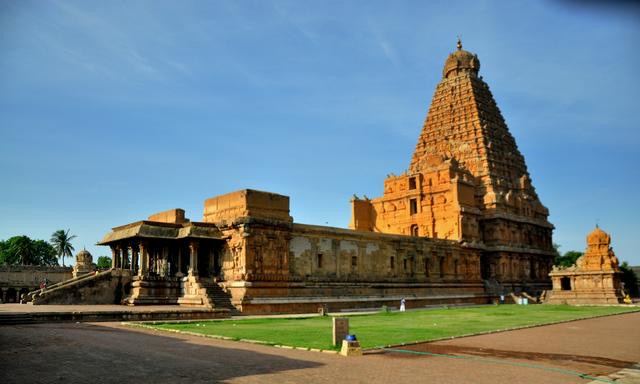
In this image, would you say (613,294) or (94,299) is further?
(613,294)

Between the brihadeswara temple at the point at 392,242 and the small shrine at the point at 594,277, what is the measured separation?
5665mm

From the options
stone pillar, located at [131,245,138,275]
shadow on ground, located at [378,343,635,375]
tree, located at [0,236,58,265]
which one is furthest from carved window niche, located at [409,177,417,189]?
tree, located at [0,236,58,265]

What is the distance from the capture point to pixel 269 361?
13.5 m

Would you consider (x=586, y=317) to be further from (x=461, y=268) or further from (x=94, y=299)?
(x=94, y=299)

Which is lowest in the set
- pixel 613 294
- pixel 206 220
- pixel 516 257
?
pixel 613 294

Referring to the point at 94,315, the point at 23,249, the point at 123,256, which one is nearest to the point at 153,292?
the point at 123,256

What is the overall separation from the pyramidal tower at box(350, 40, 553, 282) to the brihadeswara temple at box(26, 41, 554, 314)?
0.15 meters

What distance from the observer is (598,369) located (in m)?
13.2

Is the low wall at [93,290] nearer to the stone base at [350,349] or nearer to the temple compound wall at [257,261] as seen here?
the temple compound wall at [257,261]

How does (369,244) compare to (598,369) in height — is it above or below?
above

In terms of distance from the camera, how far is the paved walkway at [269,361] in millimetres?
11375

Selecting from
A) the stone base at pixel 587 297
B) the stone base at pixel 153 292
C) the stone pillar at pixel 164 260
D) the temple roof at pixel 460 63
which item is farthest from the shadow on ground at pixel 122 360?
the temple roof at pixel 460 63

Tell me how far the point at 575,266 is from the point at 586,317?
27.4 m

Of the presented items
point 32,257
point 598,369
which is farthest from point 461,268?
point 32,257
